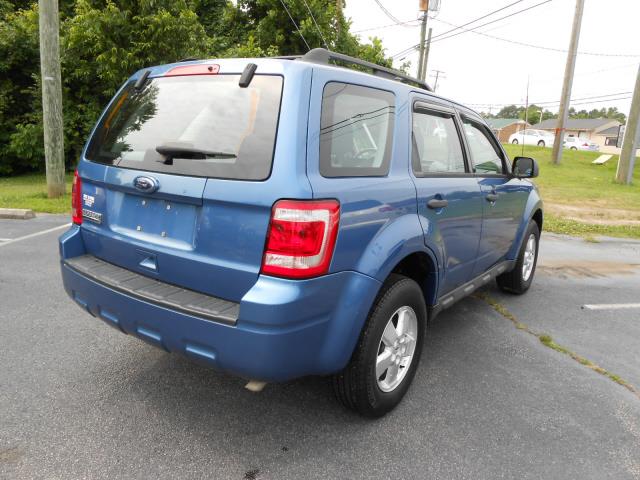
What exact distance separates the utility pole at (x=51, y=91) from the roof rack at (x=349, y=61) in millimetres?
7684

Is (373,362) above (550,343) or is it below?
above

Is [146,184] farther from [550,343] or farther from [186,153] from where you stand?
[550,343]

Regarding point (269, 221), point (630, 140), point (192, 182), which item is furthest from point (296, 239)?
point (630, 140)

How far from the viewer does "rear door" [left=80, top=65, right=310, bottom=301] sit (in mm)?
2092

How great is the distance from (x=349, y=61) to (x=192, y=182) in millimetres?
1098

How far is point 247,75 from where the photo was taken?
7.32 feet

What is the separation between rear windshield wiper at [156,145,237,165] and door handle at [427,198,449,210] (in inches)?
47.9

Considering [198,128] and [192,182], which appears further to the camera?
[198,128]

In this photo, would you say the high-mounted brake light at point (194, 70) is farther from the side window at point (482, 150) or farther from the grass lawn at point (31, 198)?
the grass lawn at point (31, 198)

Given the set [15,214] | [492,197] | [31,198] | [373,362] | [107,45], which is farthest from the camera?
[107,45]

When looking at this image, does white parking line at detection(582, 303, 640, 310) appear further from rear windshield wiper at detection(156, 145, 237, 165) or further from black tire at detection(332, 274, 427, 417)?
rear windshield wiper at detection(156, 145, 237, 165)

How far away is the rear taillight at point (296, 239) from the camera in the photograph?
79.4 inches

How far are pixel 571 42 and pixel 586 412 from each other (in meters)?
21.6

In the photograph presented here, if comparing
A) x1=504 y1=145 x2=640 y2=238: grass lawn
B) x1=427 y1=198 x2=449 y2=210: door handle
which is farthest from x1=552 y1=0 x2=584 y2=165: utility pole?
x1=427 y1=198 x2=449 y2=210: door handle
